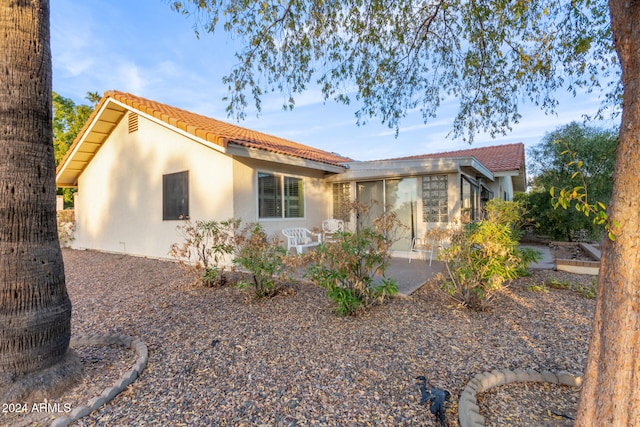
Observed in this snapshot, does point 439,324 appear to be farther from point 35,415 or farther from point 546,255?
point 546,255

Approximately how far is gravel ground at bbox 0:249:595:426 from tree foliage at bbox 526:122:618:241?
6.96 m

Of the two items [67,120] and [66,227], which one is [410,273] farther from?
[67,120]

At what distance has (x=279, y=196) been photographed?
881cm

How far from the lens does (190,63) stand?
270 inches

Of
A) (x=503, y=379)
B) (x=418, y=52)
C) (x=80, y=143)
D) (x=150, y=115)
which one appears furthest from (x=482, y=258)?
(x=80, y=143)

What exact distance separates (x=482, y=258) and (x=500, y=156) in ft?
35.0

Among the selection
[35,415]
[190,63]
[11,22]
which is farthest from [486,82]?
[35,415]

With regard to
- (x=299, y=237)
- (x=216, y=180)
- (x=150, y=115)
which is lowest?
(x=299, y=237)

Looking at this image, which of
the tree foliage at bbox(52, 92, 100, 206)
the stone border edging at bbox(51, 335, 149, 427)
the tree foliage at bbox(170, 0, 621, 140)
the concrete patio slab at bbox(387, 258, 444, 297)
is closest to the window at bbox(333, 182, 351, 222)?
the concrete patio slab at bbox(387, 258, 444, 297)

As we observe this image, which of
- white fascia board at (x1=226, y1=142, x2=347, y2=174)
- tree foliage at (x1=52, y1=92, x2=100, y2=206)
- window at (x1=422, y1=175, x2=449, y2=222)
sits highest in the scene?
tree foliage at (x1=52, y1=92, x2=100, y2=206)

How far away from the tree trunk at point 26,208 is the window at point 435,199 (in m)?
8.25

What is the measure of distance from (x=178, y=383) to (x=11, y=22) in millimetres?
3362

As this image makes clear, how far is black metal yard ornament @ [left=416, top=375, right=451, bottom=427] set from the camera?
2233 mm

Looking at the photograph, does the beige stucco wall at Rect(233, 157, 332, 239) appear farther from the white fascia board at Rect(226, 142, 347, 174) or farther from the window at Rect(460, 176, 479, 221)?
the window at Rect(460, 176, 479, 221)
